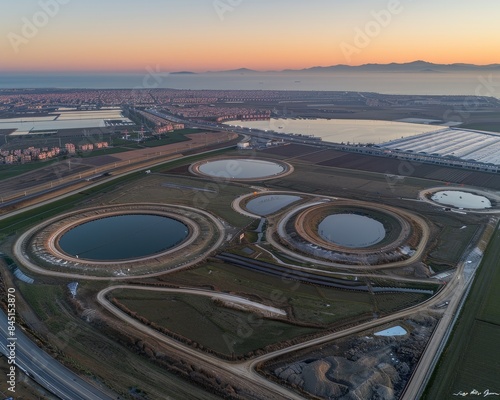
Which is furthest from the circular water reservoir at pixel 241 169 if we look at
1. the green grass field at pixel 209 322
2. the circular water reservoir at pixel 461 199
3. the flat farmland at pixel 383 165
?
the green grass field at pixel 209 322

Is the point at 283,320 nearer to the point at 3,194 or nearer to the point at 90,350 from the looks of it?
the point at 90,350

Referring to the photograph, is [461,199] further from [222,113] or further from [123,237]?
[222,113]

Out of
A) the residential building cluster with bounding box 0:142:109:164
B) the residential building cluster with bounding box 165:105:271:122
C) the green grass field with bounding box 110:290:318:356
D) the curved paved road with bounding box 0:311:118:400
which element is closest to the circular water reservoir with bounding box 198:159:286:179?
the residential building cluster with bounding box 0:142:109:164

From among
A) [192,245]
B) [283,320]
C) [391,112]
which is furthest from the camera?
[391,112]

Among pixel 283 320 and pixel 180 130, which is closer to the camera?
pixel 283 320

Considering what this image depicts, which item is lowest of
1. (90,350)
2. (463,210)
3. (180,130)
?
(90,350)

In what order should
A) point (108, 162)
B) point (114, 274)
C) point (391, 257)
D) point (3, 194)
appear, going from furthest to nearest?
point (108, 162) → point (3, 194) → point (391, 257) → point (114, 274)

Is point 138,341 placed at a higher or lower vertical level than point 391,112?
lower

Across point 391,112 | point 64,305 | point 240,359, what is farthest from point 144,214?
point 391,112
